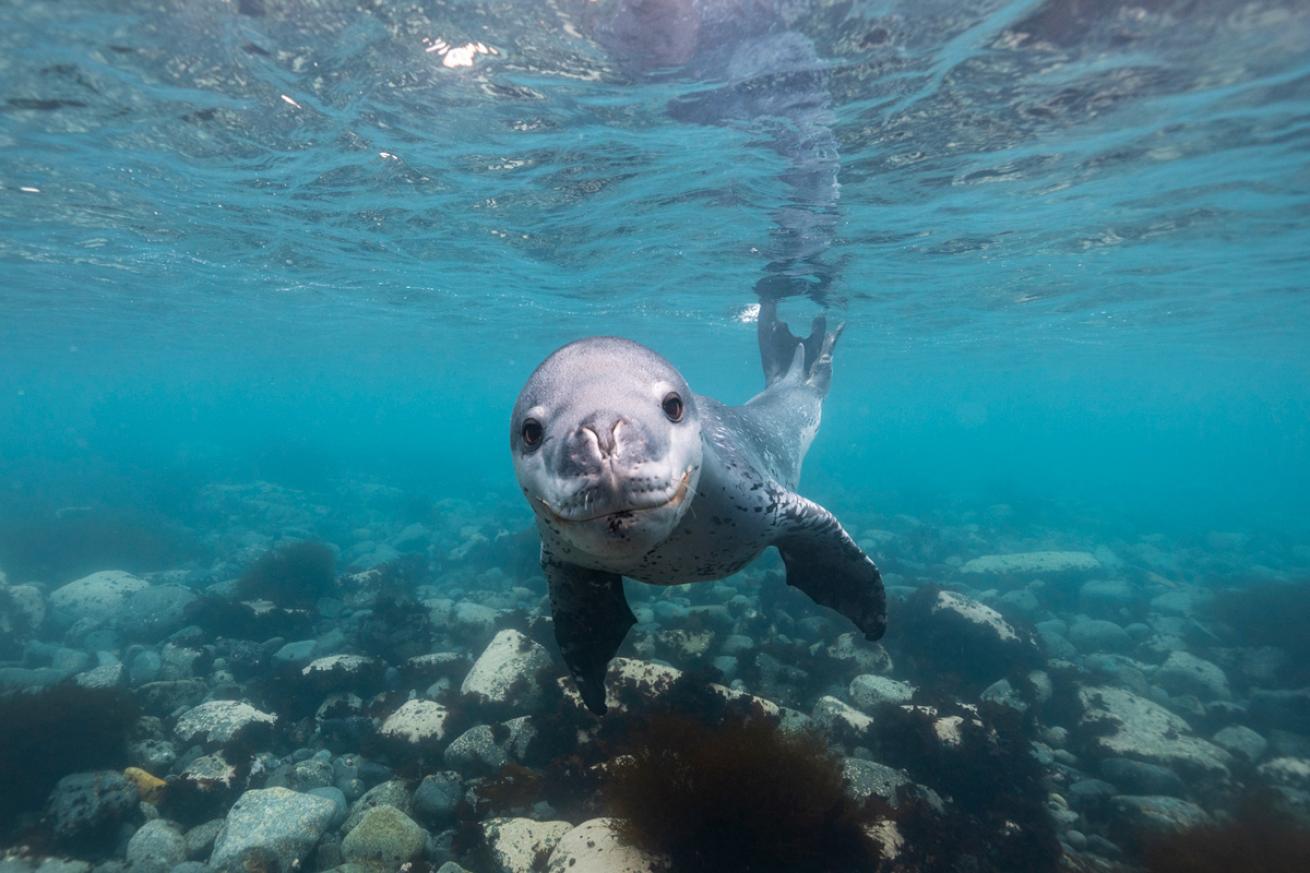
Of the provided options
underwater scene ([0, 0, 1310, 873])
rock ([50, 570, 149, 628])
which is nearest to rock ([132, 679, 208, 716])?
underwater scene ([0, 0, 1310, 873])

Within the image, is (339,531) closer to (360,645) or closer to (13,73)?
(360,645)

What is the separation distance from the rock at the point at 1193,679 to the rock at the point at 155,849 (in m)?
12.0

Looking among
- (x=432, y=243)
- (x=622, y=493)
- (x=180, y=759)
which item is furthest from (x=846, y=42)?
(x=432, y=243)

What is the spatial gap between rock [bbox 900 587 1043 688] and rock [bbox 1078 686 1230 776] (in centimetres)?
102

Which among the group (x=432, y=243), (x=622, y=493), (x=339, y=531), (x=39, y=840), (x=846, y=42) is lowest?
(x=339, y=531)

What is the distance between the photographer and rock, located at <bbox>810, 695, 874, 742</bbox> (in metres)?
6.45

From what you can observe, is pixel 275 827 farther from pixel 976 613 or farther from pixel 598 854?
pixel 976 613

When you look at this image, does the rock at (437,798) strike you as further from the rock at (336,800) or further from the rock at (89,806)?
the rock at (89,806)

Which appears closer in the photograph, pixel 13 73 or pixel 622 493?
pixel 622 493

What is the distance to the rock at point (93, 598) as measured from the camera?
477 inches

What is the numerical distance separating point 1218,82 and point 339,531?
75.7ft

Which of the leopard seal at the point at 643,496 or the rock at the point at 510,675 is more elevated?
the leopard seal at the point at 643,496

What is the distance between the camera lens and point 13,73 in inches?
309

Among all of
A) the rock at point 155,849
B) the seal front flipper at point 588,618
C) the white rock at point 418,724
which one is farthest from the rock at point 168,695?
the seal front flipper at point 588,618
